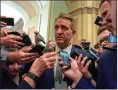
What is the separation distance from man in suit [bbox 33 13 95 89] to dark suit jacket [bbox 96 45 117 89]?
8.5 inches

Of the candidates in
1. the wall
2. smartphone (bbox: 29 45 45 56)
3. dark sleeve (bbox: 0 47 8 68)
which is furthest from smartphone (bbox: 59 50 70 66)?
the wall

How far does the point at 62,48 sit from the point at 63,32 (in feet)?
0.42

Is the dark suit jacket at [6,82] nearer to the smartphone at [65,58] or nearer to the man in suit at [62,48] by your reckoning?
the man in suit at [62,48]

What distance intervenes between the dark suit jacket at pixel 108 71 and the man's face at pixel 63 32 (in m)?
0.51

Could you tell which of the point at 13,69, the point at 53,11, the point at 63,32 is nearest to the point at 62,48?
the point at 63,32

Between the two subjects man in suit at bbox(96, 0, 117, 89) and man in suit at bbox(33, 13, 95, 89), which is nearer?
man in suit at bbox(96, 0, 117, 89)

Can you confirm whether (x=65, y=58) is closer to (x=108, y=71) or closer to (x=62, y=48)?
(x=108, y=71)

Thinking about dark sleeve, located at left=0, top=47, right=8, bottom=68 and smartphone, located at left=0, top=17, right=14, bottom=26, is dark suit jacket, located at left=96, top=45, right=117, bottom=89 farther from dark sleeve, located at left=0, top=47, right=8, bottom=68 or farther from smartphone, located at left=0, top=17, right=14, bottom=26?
A: smartphone, located at left=0, top=17, right=14, bottom=26

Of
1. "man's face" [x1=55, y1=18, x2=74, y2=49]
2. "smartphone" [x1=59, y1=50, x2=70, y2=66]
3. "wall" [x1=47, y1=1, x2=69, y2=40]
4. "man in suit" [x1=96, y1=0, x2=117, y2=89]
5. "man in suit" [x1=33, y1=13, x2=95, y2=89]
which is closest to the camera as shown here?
"man in suit" [x1=96, y1=0, x2=117, y2=89]

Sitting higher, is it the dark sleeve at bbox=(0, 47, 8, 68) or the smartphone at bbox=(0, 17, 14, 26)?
the smartphone at bbox=(0, 17, 14, 26)

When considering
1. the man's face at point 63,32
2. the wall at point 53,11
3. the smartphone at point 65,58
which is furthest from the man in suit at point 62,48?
the wall at point 53,11

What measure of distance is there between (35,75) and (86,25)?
3.37 metres

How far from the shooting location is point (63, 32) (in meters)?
1.38

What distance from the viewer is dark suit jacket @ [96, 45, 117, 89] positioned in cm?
76
